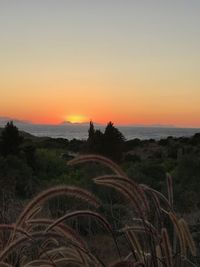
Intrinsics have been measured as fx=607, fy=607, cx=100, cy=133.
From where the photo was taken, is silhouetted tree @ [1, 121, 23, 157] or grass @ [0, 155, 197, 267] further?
silhouetted tree @ [1, 121, 23, 157]

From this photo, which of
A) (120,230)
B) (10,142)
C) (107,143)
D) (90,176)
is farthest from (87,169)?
(107,143)

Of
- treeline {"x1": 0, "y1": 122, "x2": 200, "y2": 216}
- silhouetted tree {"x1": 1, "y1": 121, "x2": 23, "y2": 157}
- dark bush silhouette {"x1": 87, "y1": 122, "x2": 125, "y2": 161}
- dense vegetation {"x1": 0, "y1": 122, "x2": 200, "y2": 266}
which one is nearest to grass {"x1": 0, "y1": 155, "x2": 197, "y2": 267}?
dense vegetation {"x1": 0, "y1": 122, "x2": 200, "y2": 266}

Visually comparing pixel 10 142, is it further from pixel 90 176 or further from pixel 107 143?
pixel 90 176

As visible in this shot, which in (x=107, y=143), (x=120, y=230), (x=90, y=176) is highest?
(x=120, y=230)

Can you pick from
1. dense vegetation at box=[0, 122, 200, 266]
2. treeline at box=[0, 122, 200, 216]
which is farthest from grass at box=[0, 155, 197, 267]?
treeline at box=[0, 122, 200, 216]

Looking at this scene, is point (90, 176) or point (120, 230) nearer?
point (120, 230)

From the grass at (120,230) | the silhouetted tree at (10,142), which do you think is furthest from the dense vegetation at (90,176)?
the grass at (120,230)

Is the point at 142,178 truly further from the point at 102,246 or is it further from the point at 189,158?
the point at 102,246

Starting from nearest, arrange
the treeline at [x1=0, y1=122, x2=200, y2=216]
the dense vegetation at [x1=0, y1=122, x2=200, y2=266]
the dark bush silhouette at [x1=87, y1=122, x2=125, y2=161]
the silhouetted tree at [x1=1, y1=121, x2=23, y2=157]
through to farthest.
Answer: the dense vegetation at [x1=0, y1=122, x2=200, y2=266]
the treeline at [x1=0, y1=122, x2=200, y2=216]
the silhouetted tree at [x1=1, y1=121, x2=23, y2=157]
the dark bush silhouette at [x1=87, y1=122, x2=125, y2=161]

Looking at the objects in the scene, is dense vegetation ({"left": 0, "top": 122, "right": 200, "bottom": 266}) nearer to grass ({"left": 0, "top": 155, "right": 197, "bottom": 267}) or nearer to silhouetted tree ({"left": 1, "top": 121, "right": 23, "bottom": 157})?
silhouetted tree ({"left": 1, "top": 121, "right": 23, "bottom": 157})

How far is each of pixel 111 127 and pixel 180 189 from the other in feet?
61.6

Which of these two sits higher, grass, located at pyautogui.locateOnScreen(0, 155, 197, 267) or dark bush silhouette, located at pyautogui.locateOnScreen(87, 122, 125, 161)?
grass, located at pyautogui.locateOnScreen(0, 155, 197, 267)

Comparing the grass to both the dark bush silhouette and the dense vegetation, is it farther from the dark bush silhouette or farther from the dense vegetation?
the dark bush silhouette

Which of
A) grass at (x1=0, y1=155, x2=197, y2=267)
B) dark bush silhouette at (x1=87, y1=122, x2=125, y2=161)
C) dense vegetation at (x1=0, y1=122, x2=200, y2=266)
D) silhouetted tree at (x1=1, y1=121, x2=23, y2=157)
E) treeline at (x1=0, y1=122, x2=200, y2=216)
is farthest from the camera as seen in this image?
dark bush silhouette at (x1=87, y1=122, x2=125, y2=161)
